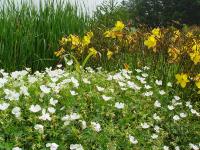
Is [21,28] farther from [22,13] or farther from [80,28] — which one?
[80,28]

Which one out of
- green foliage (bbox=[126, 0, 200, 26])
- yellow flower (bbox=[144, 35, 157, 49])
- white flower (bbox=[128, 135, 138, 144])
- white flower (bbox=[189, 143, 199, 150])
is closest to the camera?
white flower (bbox=[128, 135, 138, 144])

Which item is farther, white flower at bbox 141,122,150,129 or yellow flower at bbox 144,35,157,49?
yellow flower at bbox 144,35,157,49

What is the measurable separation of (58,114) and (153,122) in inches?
36.8

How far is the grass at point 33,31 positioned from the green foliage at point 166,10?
10184 millimetres

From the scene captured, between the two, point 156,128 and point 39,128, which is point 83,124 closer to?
point 39,128

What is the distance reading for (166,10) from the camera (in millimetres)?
17562

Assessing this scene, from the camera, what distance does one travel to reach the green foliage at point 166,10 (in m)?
17.2

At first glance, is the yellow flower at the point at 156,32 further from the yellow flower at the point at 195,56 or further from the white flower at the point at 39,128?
the white flower at the point at 39,128

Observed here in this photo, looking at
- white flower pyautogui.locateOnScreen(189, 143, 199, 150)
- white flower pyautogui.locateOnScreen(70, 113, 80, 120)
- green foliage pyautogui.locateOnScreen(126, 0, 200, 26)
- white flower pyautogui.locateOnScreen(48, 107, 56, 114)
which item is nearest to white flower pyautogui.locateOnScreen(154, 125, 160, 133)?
white flower pyautogui.locateOnScreen(189, 143, 199, 150)

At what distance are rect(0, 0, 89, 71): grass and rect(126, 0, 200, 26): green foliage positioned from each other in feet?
33.4

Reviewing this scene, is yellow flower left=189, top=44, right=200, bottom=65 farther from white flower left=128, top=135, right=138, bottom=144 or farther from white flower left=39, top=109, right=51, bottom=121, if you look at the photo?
white flower left=39, top=109, right=51, bottom=121

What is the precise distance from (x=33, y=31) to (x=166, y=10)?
37.1 feet

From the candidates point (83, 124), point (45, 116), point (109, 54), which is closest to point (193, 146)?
point (83, 124)

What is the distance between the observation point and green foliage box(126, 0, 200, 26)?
17.2 meters
